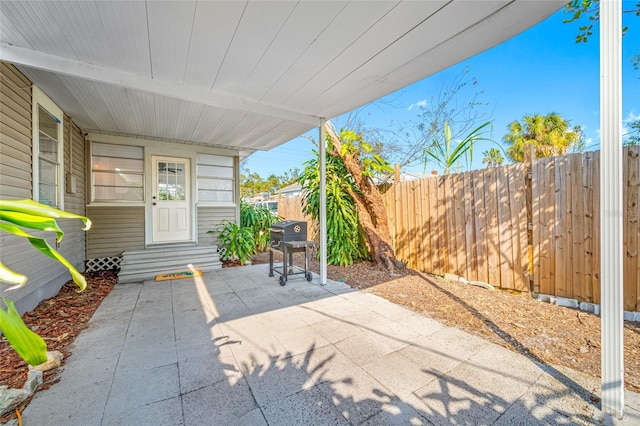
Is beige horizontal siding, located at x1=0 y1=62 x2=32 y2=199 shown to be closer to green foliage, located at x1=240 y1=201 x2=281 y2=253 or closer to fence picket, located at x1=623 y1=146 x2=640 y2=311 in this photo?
green foliage, located at x1=240 y1=201 x2=281 y2=253

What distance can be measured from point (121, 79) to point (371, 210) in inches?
161

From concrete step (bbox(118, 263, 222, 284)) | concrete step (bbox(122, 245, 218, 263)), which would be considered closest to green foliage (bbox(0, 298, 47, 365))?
concrete step (bbox(118, 263, 222, 284))

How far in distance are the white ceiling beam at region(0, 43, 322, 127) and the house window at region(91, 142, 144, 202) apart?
3103 millimetres

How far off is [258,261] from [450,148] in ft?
15.3

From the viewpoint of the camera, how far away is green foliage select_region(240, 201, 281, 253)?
276 inches

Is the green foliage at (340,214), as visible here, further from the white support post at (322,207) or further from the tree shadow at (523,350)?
the tree shadow at (523,350)

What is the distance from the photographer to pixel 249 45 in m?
2.46

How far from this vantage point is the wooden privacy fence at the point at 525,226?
2.82 m

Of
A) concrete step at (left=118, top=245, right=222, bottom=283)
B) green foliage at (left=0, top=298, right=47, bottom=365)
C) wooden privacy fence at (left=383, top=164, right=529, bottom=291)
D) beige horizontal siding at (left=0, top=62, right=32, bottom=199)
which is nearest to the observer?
green foliage at (left=0, top=298, right=47, bottom=365)

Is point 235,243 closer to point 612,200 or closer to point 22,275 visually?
point 22,275

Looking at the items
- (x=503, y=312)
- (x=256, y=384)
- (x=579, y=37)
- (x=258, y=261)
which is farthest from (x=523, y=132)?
(x=256, y=384)

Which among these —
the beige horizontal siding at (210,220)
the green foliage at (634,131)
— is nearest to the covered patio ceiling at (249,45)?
the beige horizontal siding at (210,220)

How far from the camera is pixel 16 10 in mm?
2061

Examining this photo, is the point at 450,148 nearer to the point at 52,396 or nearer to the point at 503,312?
the point at 503,312
